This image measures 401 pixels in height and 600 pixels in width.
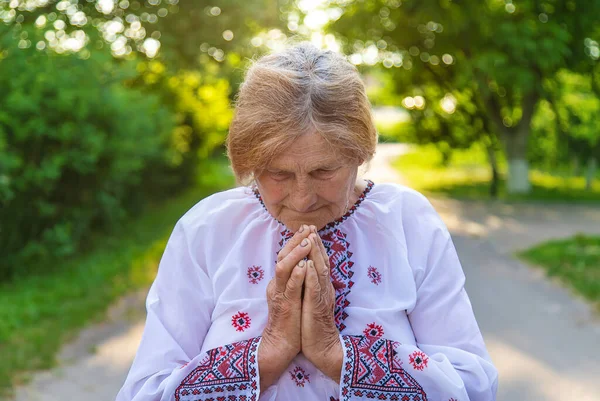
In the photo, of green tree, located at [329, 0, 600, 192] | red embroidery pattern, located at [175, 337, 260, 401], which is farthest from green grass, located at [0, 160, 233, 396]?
green tree, located at [329, 0, 600, 192]

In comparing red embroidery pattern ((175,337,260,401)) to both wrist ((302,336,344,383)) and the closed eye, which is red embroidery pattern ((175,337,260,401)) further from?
the closed eye

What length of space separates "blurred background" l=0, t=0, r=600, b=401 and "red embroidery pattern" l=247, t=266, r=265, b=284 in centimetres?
56

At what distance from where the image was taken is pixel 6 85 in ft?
20.9

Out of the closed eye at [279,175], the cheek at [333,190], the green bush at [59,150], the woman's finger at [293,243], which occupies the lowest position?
the green bush at [59,150]

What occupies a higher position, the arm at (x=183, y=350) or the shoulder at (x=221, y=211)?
the shoulder at (x=221, y=211)

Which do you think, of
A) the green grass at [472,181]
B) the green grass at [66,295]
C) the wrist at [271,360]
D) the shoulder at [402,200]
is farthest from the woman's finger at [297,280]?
the green grass at [472,181]

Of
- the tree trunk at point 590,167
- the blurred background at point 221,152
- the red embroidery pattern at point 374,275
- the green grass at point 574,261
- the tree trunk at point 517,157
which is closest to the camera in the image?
the red embroidery pattern at point 374,275

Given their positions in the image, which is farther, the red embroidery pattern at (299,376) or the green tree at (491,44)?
the green tree at (491,44)

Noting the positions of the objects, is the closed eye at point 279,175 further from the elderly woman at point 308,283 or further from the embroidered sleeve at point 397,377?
the embroidered sleeve at point 397,377

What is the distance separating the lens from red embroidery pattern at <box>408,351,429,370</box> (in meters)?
1.87

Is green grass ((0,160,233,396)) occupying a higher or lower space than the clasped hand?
lower

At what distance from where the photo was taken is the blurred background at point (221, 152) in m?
4.98

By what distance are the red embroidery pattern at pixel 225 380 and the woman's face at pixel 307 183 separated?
374 millimetres

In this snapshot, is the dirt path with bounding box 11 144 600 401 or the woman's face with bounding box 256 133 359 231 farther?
the dirt path with bounding box 11 144 600 401
